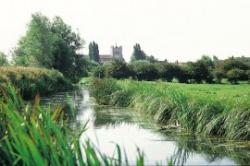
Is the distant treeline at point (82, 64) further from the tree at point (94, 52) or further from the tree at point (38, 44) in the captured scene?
the tree at point (94, 52)

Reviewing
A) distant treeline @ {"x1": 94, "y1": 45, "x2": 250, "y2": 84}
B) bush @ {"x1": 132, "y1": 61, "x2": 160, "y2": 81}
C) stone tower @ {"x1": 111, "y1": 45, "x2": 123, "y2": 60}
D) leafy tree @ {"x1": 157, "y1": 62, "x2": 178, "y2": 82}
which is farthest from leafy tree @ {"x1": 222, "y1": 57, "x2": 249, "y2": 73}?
stone tower @ {"x1": 111, "y1": 45, "x2": 123, "y2": 60}

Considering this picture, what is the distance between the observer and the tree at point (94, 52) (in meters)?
141

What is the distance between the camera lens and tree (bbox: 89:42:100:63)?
141 m

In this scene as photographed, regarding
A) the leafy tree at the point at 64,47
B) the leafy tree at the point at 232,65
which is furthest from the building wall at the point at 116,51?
the leafy tree at the point at 232,65

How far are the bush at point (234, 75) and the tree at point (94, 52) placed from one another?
96002 mm

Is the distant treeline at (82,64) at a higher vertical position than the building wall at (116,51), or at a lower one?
lower

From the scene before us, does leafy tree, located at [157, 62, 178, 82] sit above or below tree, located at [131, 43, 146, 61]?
below

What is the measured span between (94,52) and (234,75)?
3894 inches

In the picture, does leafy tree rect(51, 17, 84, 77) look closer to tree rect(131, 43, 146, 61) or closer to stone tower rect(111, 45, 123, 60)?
tree rect(131, 43, 146, 61)

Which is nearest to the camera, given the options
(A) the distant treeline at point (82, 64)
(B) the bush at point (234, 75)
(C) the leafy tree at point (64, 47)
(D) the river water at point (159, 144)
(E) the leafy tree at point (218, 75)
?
(D) the river water at point (159, 144)

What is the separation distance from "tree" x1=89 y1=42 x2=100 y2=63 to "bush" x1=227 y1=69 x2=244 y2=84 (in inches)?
3780

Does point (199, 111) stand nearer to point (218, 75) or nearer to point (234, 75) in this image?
point (234, 75)


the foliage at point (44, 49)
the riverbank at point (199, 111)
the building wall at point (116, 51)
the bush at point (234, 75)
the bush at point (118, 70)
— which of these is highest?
the building wall at point (116, 51)

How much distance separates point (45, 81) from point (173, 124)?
24.2 m
